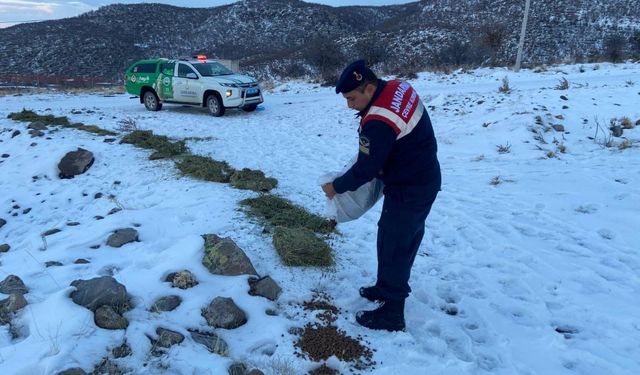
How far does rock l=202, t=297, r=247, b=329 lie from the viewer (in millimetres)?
3543

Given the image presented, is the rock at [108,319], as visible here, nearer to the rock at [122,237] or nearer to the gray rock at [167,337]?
the gray rock at [167,337]

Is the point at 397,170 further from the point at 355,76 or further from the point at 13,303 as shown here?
the point at 13,303

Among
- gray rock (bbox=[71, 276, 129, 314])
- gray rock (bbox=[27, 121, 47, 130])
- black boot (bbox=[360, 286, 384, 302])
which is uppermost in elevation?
gray rock (bbox=[27, 121, 47, 130])

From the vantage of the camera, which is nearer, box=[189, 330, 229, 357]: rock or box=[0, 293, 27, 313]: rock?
box=[189, 330, 229, 357]: rock

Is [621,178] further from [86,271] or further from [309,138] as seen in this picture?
[86,271]

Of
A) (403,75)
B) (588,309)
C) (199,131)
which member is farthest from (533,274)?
(403,75)

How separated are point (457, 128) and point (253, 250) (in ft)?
26.3

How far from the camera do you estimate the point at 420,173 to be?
10.9 ft

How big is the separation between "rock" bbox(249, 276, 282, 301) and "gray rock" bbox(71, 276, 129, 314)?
1036mm

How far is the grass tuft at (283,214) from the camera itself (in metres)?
5.62

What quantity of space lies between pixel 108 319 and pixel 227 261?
3.94 ft

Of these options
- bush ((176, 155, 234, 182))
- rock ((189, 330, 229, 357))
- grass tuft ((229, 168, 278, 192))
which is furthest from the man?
bush ((176, 155, 234, 182))

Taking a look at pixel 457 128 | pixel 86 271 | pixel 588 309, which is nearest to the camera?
pixel 588 309

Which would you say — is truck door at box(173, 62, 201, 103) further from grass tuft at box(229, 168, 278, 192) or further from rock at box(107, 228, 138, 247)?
rock at box(107, 228, 138, 247)
